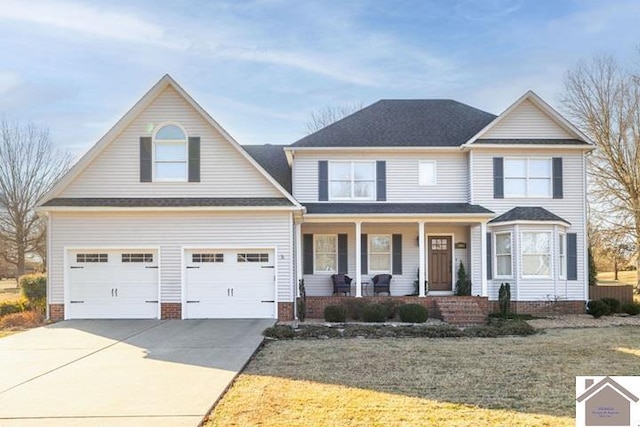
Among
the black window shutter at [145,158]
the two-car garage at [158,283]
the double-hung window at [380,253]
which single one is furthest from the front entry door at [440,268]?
the black window shutter at [145,158]

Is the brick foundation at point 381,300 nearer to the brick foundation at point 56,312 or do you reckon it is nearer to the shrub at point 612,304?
the shrub at point 612,304

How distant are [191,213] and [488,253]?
426 inches

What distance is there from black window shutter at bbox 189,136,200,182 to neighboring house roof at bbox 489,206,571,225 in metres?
10.5

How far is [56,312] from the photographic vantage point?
650 inches

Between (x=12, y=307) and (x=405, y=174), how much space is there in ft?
47.4

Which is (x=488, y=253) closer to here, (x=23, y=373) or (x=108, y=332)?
(x=108, y=332)

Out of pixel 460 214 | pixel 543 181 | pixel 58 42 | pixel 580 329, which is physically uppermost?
pixel 58 42

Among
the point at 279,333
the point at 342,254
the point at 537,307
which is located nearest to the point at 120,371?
the point at 279,333

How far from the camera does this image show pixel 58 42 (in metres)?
16.2

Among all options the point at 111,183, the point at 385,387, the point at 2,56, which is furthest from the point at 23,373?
the point at 2,56

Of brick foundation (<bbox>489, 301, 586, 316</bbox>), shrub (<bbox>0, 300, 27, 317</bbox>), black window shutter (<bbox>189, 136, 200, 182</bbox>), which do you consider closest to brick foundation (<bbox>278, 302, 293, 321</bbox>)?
black window shutter (<bbox>189, 136, 200, 182</bbox>)

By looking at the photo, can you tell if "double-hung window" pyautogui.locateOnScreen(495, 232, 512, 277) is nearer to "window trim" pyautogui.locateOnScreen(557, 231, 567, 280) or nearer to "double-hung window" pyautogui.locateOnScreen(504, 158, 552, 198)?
"double-hung window" pyautogui.locateOnScreen(504, 158, 552, 198)

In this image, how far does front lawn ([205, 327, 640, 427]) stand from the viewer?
667 centimetres

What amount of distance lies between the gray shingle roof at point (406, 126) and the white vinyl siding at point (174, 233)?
15.0ft
